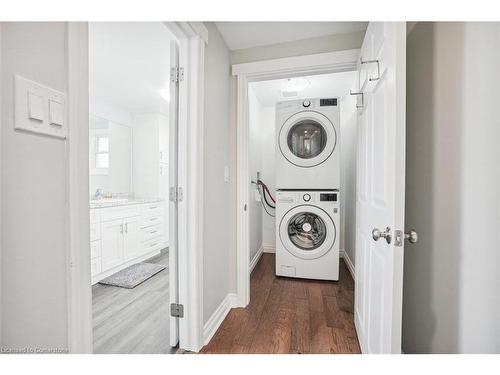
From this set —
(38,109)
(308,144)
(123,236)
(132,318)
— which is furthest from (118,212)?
(38,109)

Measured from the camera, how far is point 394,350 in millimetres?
920

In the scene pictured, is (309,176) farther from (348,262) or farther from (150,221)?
(150,221)

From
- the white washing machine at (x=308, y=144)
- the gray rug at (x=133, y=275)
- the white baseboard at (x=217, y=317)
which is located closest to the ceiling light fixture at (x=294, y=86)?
the white washing machine at (x=308, y=144)

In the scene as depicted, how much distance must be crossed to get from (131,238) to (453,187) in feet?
10.7

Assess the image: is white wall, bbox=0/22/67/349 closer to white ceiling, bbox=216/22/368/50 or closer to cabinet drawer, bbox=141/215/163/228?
white ceiling, bbox=216/22/368/50

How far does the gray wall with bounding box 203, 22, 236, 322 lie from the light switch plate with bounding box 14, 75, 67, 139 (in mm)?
919

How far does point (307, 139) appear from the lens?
2684 mm

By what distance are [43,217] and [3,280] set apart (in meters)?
0.16

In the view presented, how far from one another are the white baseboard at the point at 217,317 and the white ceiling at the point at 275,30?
6.88 ft

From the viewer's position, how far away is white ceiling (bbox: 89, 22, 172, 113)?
177 centimetres

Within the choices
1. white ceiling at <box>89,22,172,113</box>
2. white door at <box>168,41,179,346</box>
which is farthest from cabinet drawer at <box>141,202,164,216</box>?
white door at <box>168,41,179,346</box>

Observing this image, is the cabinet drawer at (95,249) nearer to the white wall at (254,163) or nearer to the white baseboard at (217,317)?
the white baseboard at (217,317)
